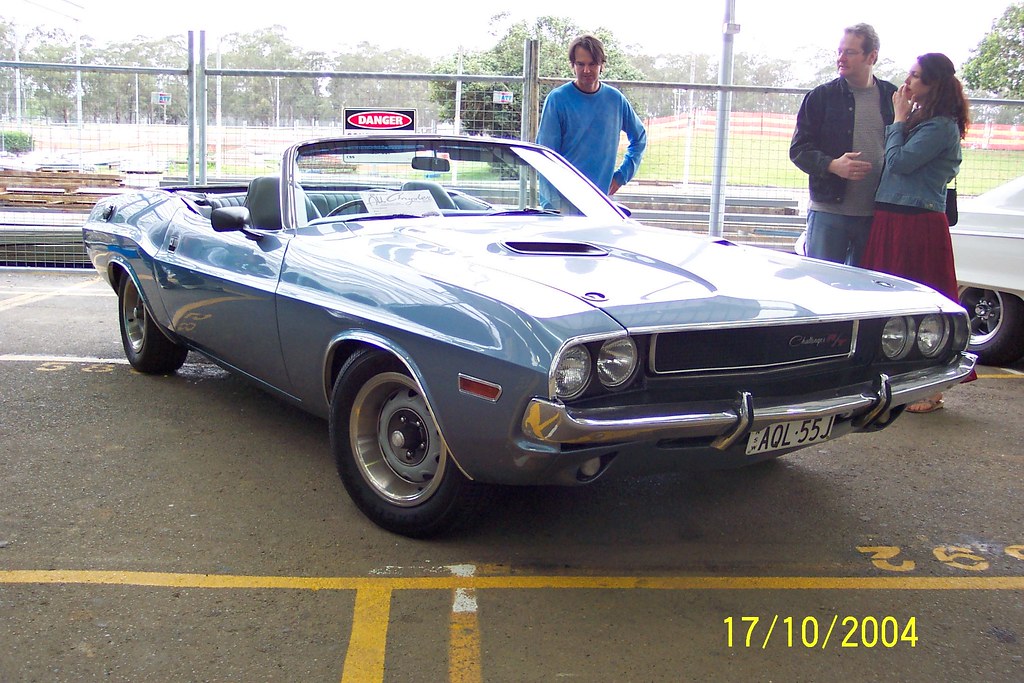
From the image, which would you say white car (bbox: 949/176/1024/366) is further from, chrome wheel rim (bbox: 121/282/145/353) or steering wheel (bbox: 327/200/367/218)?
chrome wheel rim (bbox: 121/282/145/353)

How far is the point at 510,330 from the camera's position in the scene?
283 cm

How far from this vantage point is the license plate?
10.1 ft

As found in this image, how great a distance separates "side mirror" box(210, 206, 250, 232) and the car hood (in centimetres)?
73

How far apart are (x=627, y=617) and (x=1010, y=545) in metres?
1.60

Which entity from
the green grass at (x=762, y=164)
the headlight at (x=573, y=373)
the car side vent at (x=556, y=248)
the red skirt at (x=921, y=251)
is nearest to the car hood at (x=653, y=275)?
the car side vent at (x=556, y=248)

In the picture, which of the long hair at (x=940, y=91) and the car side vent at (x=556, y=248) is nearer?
the car side vent at (x=556, y=248)

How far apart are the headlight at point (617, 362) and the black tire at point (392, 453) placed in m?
0.63

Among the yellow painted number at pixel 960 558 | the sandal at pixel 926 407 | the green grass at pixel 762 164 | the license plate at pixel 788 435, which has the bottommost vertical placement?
the yellow painted number at pixel 960 558

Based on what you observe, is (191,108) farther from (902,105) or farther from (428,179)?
(902,105)

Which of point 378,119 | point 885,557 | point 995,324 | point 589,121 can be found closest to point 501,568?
point 885,557

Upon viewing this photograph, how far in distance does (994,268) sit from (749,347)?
152 inches

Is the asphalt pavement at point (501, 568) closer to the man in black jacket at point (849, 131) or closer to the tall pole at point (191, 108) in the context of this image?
the man in black jacket at point (849, 131)

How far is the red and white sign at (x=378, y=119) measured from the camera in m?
8.58

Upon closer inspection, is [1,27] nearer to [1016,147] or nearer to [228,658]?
[1016,147]
